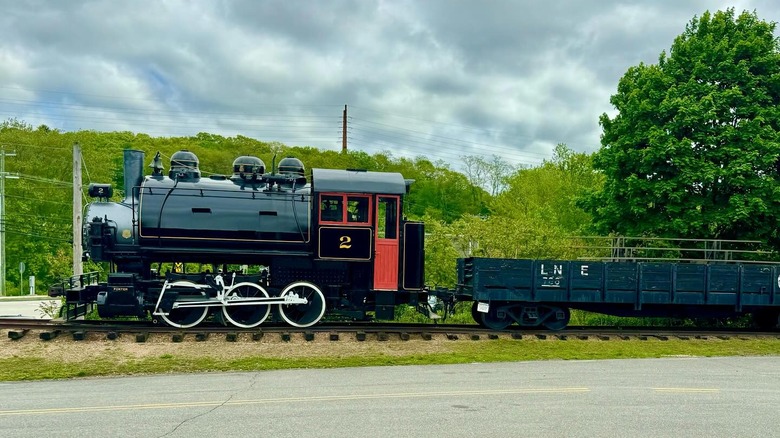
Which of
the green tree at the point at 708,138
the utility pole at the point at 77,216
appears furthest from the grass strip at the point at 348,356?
the green tree at the point at 708,138

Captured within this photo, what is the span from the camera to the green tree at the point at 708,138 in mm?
17656

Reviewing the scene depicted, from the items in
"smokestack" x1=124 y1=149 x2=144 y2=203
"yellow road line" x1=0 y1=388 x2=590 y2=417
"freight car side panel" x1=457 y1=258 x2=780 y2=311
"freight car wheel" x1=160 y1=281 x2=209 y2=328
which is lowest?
"yellow road line" x1=0 y1=388 x2=590 y2=417

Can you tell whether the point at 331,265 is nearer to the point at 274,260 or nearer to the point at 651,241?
the point at 274,260

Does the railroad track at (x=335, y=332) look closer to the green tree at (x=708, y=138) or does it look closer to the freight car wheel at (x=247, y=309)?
the freight car wheel at (x=247, y=309)

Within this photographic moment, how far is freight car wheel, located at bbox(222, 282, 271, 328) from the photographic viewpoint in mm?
12034

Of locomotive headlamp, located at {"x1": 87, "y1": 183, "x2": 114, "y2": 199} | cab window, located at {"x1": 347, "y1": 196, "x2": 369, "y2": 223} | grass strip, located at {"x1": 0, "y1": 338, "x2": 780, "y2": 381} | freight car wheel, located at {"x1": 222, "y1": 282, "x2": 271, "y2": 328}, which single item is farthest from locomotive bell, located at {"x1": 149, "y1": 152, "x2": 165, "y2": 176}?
cab window, located at {"x1": 347, "y1": 196, "x2": 369, "y2": 223}

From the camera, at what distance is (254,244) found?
12086mm

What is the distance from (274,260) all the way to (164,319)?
262 cm

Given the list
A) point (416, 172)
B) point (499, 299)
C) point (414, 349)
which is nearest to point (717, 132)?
point (499, 299)

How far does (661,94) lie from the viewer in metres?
19.2

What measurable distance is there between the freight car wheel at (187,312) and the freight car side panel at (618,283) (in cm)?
593

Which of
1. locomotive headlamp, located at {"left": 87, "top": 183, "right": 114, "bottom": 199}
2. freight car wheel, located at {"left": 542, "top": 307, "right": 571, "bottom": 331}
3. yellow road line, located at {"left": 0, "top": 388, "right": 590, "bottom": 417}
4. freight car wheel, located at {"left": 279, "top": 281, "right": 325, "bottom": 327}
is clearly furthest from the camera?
freight car wheel, located at {"left": 542, "top": 307, "right": 571, "bottom": 331}

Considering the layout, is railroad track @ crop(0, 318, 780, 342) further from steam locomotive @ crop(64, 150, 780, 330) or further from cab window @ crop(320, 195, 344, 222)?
cab window @ crop(320, 195, 344, 222)

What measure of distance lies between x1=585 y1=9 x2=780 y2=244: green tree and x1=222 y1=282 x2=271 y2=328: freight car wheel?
13.3 metres
